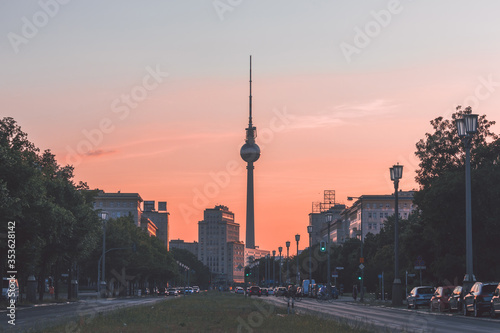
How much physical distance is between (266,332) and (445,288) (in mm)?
29957

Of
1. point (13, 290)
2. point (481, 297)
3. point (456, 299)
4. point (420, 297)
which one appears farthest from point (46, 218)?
point (481, 297)

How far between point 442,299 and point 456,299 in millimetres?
3574

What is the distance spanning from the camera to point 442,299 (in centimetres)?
5319

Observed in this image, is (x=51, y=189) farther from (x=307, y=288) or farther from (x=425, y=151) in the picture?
(x=307, y=288)

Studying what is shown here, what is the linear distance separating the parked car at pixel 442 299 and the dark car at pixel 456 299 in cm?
164

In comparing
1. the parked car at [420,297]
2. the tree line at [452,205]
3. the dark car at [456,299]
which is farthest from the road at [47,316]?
the tree line at [452,205]

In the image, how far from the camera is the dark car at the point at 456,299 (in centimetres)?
4867

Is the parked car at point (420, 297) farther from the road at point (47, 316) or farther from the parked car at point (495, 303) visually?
the road at point (47, 316)

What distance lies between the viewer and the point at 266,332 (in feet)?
86.5

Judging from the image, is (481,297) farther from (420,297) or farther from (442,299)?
(420,297)

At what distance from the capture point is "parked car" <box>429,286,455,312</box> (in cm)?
5294

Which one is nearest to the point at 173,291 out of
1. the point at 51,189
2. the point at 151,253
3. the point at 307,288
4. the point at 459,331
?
the point at 151,253

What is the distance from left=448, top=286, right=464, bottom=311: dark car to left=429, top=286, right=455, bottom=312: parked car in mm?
1642

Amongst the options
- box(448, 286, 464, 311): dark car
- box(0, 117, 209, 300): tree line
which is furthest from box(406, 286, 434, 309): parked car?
box(0, 117, 209, 300): tree line
